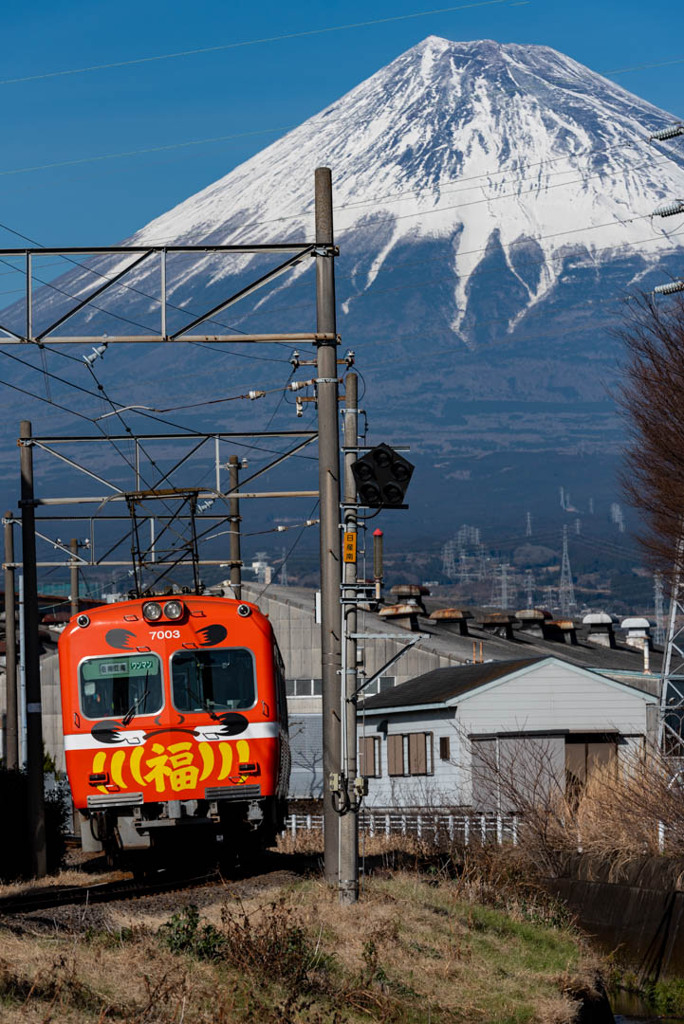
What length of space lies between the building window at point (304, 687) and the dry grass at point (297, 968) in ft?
130

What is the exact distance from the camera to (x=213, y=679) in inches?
771

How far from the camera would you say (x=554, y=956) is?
17.6 meters

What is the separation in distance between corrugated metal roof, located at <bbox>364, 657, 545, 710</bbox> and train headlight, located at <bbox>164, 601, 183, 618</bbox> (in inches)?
750

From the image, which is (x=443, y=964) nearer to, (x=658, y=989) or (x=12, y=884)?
(x=658, y=989)

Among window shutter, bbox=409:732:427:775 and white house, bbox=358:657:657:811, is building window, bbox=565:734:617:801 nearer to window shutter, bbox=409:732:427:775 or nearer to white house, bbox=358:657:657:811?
white house, bbox=358:657:657:811

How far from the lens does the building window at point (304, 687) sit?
57406 millimetres

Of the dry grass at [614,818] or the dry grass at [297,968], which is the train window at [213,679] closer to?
the dry grass at [297,968]

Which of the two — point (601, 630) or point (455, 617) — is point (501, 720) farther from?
point (601, 630)

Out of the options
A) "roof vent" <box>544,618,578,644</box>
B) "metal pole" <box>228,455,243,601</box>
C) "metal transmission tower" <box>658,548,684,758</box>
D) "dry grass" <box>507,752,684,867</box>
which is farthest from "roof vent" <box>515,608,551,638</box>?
"dry grass" <box>507,752,684,867</box>

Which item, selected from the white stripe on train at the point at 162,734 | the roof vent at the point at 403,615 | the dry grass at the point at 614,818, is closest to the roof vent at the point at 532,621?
the roof vent at the point at 403,615

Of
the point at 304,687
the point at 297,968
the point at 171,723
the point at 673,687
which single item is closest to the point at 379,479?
the point at 171,723

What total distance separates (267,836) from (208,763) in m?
1.65

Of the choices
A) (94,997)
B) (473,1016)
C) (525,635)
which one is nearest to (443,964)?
(473,1016)

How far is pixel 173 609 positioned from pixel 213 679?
1.06 meters
